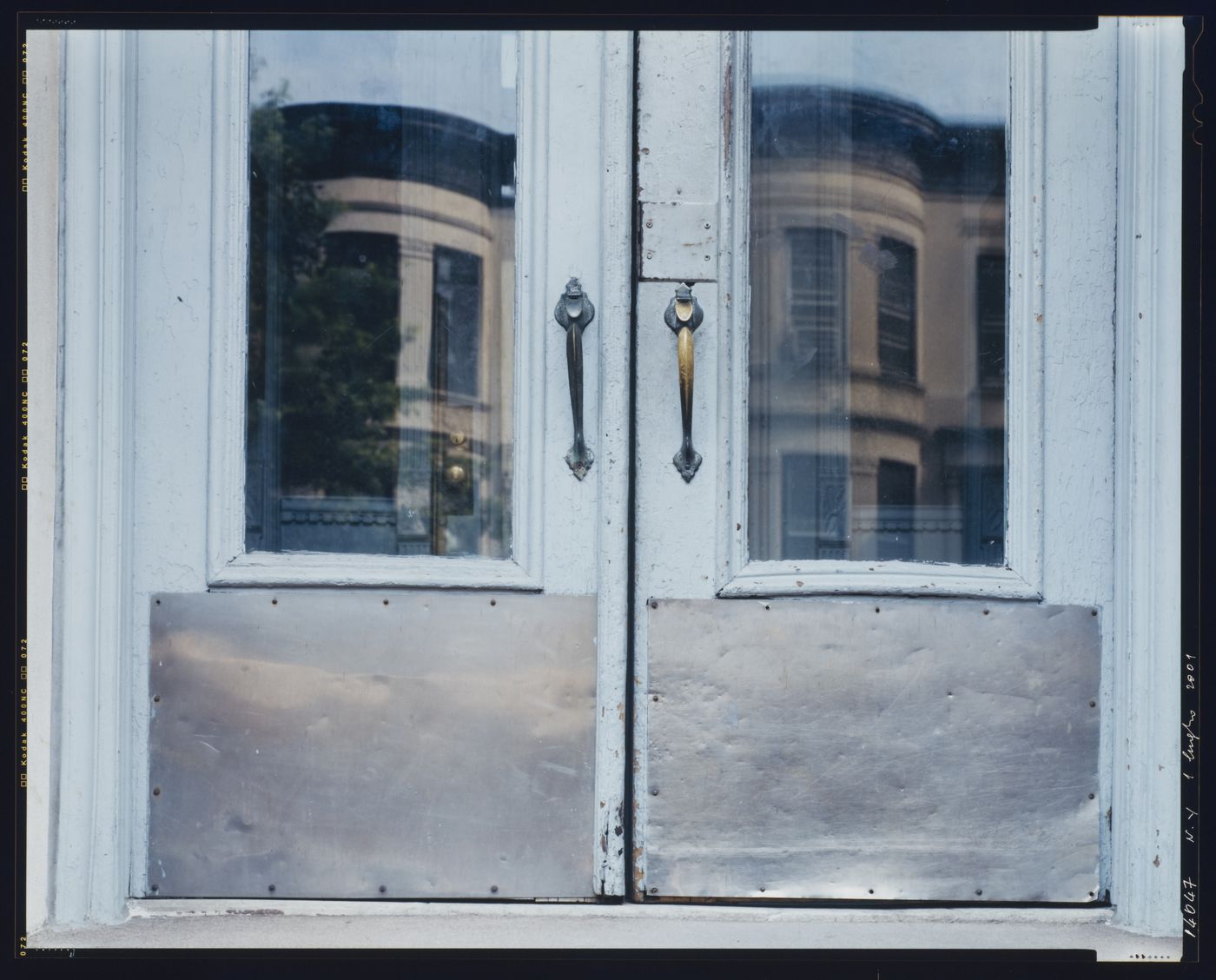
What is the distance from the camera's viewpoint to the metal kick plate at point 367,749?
1312mm

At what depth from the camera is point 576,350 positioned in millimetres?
1268

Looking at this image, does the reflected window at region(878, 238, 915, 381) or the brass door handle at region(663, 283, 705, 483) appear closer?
the brass door handle at region(663, 283, 705, 483)

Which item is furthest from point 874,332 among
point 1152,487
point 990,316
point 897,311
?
point 1152,487

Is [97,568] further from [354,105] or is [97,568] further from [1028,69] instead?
[1028,69]

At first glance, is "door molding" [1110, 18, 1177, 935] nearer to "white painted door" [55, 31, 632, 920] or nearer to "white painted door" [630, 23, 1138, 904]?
"white painted door" [630, 23, 1138, 904]

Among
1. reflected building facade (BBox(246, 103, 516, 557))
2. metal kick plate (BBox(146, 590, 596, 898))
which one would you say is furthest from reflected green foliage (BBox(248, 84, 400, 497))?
metal kick plate (BBox(146, 590, 596, 898))

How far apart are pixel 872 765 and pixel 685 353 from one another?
0.66 m

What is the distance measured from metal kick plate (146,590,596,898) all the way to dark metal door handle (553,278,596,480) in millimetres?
230

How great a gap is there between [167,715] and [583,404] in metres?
0.76

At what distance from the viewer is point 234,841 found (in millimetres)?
1315

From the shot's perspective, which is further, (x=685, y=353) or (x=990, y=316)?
(x=990, y=316)

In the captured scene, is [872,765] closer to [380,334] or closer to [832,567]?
[832,567]

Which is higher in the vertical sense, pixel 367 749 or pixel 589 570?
pixel 589 570

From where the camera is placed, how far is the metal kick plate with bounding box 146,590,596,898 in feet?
4.31
